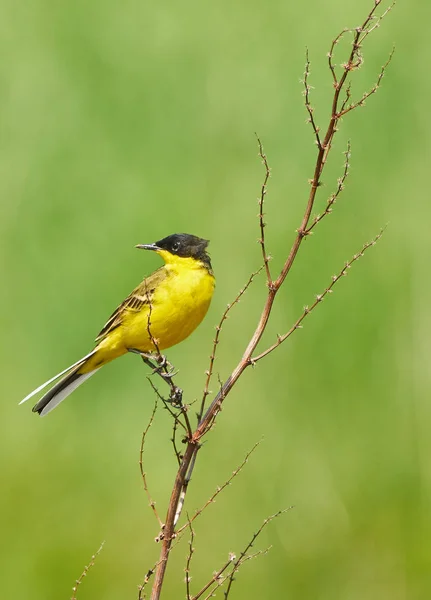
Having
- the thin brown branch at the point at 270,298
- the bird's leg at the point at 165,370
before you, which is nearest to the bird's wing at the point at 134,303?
the bird's leg at the point at 165,370

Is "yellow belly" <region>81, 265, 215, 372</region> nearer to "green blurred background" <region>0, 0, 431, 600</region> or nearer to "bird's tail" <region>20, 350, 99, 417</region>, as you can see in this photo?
"bird's tail" <region>20, 350, 99, 417</region>

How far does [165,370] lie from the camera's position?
358 cm

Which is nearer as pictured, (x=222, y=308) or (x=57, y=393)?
(x=57, y=393)

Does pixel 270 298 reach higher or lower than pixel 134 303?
lower

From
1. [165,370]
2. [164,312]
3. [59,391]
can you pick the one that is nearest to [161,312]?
[164,312]

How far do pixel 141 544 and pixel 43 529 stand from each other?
61 cm

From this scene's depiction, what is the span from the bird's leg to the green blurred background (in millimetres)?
1614

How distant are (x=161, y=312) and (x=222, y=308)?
188cm

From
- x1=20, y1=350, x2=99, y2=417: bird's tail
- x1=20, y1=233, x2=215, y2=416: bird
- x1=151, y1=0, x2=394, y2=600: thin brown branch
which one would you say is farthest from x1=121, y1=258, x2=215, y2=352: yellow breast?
x1=151, y1=0, x2=394, y2=600: thin brown branch

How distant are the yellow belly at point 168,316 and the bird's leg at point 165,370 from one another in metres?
0.07

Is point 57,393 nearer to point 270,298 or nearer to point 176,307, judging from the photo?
point 176,307

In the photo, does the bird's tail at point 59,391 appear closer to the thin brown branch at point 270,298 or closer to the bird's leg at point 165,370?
the bird's leg at point 165,370

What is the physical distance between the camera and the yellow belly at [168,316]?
4.34 m

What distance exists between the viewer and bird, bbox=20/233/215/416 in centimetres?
433
